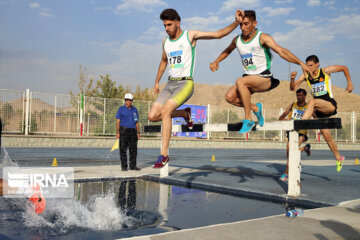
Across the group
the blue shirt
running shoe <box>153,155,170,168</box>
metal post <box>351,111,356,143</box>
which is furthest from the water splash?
metal post <box>351,111,356,143</box>

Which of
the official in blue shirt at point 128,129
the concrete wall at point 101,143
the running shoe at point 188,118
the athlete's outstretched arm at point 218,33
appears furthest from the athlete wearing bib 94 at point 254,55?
→ the concrete wall at point 101,143

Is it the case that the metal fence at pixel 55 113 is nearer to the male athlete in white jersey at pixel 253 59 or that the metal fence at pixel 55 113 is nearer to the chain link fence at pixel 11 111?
the chain link fence at pixel 11 111

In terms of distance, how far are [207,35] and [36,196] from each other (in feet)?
11.8

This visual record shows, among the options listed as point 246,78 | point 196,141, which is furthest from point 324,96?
point 196,141

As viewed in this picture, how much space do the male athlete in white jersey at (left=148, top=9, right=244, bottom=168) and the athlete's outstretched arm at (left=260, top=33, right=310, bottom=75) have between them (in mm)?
500

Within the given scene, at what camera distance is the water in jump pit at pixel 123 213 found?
151 inches

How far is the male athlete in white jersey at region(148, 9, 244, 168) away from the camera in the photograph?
5359mm

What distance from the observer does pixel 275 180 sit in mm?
8117

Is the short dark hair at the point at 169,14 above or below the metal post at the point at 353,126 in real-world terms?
above

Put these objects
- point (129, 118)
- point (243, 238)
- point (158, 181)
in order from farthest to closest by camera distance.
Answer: point (129, 118) < point (158, 181) < point (243, 238)

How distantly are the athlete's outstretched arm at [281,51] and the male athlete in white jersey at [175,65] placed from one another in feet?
1.64

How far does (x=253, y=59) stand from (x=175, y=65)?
1.26 metres

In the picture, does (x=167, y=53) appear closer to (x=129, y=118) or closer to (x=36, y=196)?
(x=36, y=196)

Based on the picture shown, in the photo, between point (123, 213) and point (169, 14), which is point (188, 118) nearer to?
point (169, 14)
